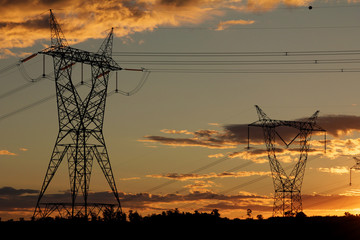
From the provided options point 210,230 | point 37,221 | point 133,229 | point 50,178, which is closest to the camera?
point 50,178

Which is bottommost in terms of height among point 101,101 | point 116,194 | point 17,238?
point 17,238

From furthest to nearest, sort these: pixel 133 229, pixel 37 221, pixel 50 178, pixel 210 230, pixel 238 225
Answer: pixel 238 225, pixel 210 230, pixel 133 229, pixel 37 221, pixel 50 178

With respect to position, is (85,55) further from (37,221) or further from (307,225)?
(307,225)

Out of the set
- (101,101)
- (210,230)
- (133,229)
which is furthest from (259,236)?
(101,101)

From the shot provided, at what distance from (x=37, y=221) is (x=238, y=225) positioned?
1181 inches

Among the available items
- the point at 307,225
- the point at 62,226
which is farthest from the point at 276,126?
the point at 62,226

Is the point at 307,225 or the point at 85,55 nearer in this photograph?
the point at 85,55

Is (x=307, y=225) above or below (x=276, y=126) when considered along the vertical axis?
below

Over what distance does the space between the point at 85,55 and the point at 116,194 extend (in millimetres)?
16049

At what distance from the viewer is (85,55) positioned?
6856 cm

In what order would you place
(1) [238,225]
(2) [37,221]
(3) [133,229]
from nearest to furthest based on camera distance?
(2) [37,221] → (3) [133,229] → (1) [238,225]

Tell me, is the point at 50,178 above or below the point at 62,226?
above

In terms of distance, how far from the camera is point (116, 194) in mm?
68375

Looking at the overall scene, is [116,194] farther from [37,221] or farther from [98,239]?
[37,221]
